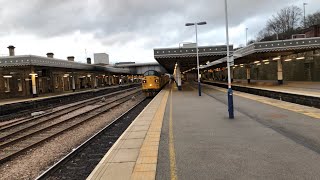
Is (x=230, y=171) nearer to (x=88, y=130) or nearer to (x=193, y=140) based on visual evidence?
(x=193, y=140)

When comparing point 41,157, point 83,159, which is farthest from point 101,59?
point 83,159

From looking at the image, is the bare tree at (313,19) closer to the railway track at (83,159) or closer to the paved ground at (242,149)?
the paved ground at (242,149)

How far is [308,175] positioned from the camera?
6.21 metres

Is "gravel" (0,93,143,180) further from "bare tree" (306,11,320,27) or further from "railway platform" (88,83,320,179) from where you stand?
"bare tree" (306,11,320,27)

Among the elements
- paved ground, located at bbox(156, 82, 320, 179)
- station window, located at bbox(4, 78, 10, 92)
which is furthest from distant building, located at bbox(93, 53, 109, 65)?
paved ground, located at bbox(156, 82, 320, 179)

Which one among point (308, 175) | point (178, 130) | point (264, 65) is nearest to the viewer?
point (308, 175)

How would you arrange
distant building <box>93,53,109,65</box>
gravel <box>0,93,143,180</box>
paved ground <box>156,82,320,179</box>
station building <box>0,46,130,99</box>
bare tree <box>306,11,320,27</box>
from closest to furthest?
paved ground <box>156,82,320,179</box> < gravel <box>0,93,143,180</box> < station building <box>0,46,130,99</box> < bare tree <box>306,11,320,27</box> < distant building <box>93,53,109,65</box>

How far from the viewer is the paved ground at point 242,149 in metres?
6.58

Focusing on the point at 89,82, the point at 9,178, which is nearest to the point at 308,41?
the point at 9,178

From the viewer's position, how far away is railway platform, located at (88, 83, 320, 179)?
663cm

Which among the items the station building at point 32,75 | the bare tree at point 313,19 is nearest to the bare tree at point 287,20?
the bare tree at point 313,19

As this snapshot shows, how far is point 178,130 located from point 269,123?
3.60 metres

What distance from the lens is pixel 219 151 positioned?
8.39 meters

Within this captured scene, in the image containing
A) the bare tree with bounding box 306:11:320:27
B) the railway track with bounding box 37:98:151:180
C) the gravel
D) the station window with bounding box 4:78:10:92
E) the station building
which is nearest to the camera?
the railway track with bounding box 37:98:151:180
